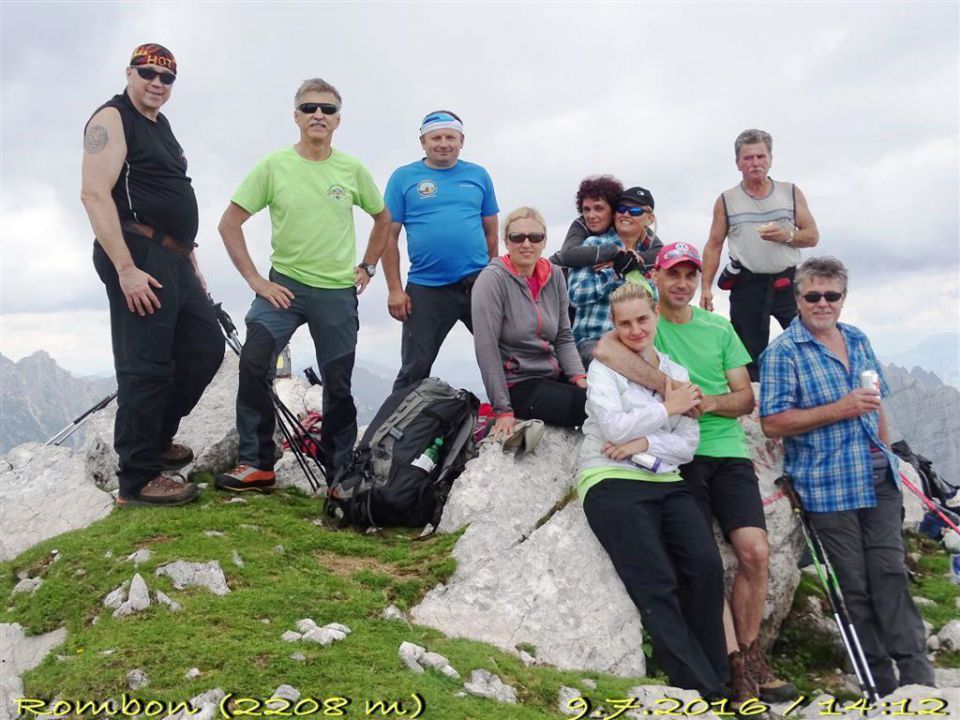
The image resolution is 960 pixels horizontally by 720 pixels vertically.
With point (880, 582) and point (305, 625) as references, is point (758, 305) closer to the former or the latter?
point (880, 582)

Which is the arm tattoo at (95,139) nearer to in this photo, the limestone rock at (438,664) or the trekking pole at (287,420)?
the trekking pole at (287,420)

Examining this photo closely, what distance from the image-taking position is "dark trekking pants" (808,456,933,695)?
6.20 meters

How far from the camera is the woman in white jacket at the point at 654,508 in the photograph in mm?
5879

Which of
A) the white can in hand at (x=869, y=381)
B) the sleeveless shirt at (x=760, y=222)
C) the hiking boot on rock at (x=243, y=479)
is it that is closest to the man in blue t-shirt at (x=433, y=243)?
the hiking boot on rock at (x=243, y=479)

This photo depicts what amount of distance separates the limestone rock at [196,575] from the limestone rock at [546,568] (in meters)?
1.61

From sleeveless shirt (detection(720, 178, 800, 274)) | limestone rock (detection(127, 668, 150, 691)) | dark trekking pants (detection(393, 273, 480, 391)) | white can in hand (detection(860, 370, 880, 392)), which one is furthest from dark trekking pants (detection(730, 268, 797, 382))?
limestone rock (detection(127, 668, 150, 691))

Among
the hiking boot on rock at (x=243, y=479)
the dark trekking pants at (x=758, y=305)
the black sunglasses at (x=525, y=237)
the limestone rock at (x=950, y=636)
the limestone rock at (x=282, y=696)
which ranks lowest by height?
the limestone rock at (x=950, y=636)

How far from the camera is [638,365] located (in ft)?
21.9

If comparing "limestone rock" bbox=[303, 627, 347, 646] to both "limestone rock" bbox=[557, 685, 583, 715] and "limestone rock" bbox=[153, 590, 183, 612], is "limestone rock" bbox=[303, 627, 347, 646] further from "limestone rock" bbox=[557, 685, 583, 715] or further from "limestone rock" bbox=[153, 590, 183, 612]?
"limestone rock" bbox=[557, 685, 583, 715]

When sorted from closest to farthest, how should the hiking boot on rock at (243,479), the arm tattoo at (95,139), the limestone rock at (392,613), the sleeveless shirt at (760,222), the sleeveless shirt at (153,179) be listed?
the limestone rock at (392,613) → the arm tattoo at (95,139) → the sleeveless shirt at (153,179) → the hiking boot on rock at (243,479) → the sleeveless shirt at (760,222)

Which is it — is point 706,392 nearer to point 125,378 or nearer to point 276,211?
point 276,211

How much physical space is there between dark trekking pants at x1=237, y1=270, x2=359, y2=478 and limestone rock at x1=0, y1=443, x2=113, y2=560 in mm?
1819

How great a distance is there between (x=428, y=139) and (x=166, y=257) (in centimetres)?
354

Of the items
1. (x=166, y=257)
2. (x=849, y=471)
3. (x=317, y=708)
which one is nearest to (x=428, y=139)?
(x=166, y=257)
